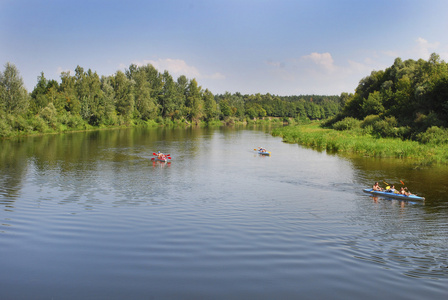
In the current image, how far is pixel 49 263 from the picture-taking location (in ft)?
35.4

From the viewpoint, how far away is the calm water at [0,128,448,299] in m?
9.55

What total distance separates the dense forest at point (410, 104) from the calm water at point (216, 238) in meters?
19.8

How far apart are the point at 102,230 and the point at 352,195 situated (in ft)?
52.6

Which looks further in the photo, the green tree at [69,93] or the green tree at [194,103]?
the green tree at [194,103]

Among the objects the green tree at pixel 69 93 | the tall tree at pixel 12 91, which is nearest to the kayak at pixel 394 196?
the tall tree at pixel 12 91

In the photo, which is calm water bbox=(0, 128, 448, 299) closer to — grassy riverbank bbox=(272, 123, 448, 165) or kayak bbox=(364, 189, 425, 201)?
kayak bbox=(364, 189, 425, 201)

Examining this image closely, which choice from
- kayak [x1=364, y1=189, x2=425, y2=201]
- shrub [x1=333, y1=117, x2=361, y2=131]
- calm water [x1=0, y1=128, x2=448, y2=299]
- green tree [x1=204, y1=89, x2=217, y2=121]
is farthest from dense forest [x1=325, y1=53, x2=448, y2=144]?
green tree [x1=204, y1=89, x2=217, y2=121]

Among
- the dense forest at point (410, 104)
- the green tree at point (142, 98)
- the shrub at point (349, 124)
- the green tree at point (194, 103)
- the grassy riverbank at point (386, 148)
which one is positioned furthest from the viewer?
the green tree at point (194, 103)

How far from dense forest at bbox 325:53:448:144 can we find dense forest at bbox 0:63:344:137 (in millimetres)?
59580

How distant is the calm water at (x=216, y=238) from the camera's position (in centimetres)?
955

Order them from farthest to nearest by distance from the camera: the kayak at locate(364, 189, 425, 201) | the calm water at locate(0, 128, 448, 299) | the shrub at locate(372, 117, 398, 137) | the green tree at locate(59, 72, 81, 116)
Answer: the green tree at locate(59, 72, 81, 116)
the shrub at locate(372, 117, 398, 137)
the kayak at locate(364, 189, 425, 201)
the calm water at locate(0, 128, 448, 299)

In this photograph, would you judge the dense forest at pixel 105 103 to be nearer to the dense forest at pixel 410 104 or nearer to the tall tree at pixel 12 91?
the tall tree at pixel 12 91

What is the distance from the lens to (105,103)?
92.9 metres

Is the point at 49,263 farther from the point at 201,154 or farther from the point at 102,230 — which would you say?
the point at 201,154
